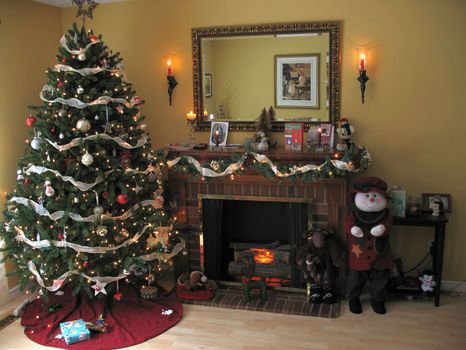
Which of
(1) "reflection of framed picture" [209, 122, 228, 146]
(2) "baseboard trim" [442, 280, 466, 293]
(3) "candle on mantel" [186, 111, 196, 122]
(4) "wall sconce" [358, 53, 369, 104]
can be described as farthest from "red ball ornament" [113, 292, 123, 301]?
(2) "baseboard trim" [442, 280, 466, 293]

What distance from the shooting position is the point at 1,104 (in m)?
4.26

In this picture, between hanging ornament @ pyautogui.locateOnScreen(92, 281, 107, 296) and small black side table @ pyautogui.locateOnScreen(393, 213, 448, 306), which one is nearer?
hanging ornament @ pyautogui.locateOnScreen(92, 281, 107, 296)

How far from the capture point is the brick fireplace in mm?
4297

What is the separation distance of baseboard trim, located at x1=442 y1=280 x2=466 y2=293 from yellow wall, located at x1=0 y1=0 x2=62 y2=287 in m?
3.71

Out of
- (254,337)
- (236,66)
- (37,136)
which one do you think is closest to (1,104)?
(37,136)

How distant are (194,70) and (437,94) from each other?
2051mm

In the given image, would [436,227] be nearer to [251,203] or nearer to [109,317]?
[251,203]

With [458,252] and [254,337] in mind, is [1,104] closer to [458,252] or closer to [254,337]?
[254,337]

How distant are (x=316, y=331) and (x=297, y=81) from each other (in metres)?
2.02

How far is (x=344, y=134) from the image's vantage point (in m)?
4.16

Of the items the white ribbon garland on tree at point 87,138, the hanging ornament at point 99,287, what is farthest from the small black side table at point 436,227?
the hanging ornament at point 99,287

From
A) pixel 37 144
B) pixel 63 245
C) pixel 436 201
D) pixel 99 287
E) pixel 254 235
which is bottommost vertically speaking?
pixel 99 287

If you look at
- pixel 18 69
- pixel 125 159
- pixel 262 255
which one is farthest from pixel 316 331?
pixel 18 69

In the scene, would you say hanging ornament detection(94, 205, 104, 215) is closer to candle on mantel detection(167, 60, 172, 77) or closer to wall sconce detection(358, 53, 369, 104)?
candle on mantel detection(167, 60, 172, 77)
